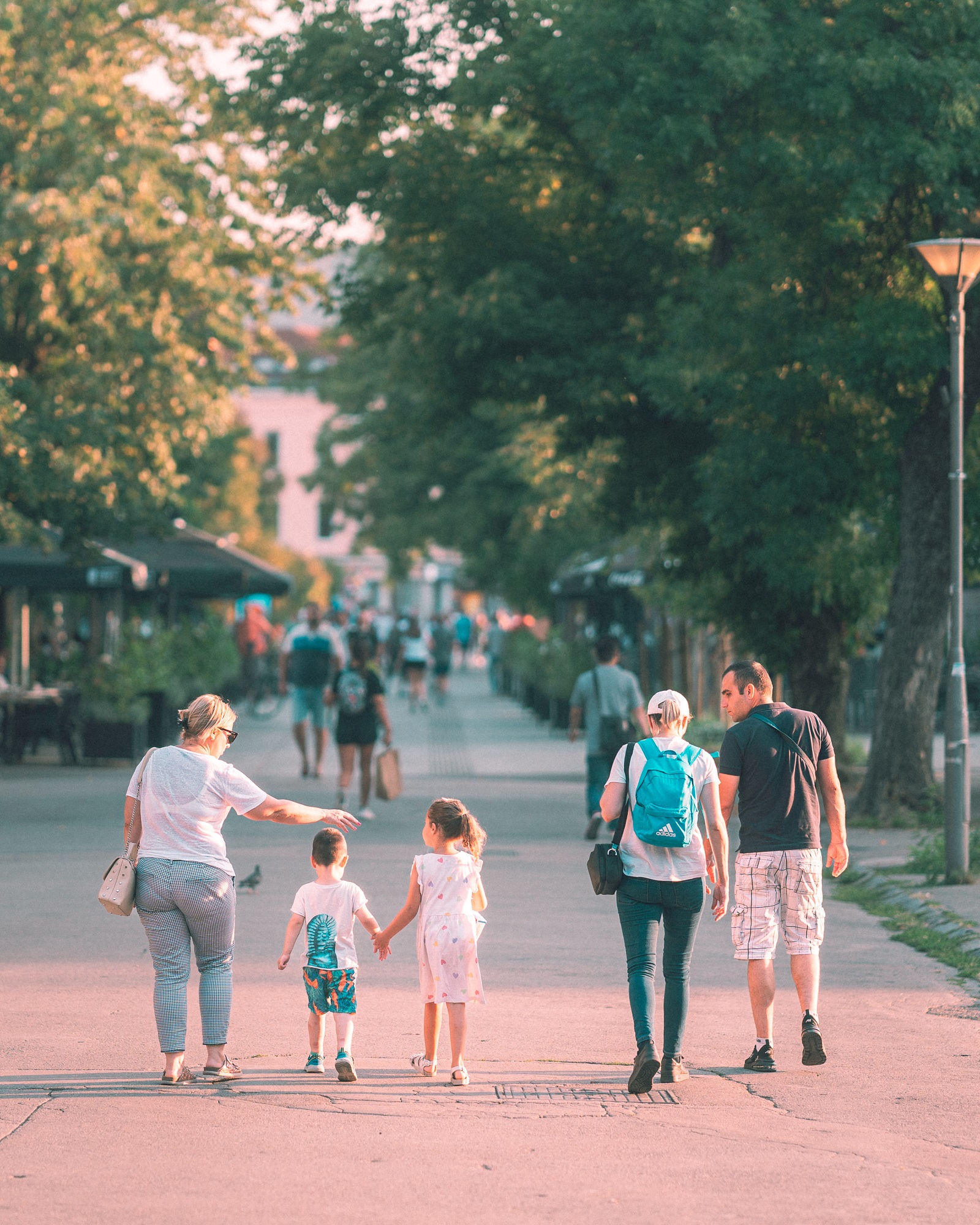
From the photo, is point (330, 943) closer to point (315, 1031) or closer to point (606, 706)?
point (315, 1031)

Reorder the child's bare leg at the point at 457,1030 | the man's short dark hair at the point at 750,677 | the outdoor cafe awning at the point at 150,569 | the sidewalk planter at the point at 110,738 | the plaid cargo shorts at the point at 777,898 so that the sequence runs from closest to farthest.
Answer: the child's bare leg at the point at 457,1030, the plaid cargo shorts at the point at 777,898, the man's short dark hair at the point at 750,677, the sidewalk planter at the point at 110,738, the outdoor cafe awning at the point at 150,569

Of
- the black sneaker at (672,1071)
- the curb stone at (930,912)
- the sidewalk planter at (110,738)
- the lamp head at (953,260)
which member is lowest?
the curb stone at (930,912)

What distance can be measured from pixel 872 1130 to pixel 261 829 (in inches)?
398

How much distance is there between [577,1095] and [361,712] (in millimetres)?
9990

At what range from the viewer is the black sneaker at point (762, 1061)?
688cm

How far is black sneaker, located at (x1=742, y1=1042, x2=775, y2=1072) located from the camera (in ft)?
22.6

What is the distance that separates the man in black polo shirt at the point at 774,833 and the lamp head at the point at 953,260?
6234 mm

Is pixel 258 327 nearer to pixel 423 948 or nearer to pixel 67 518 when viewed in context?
pixel 67 518

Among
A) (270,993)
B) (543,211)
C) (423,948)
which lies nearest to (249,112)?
(543,211)

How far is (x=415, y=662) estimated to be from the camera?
3753 cm

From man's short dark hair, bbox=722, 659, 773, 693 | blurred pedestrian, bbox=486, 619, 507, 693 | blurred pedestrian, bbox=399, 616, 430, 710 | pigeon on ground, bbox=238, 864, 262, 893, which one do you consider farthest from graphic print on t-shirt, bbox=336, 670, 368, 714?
blurred pedestrian, bbox=486, 619, 507, 693

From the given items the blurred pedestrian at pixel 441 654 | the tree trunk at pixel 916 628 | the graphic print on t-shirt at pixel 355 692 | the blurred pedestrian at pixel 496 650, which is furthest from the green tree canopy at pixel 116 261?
the blurred pedestrian at pixel 496 650

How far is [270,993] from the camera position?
841 centimetres

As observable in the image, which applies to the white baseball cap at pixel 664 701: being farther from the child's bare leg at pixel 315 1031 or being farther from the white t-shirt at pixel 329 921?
the child's bare leg at pixel 315 1031
